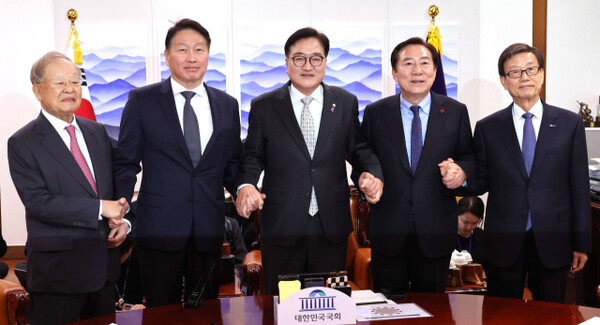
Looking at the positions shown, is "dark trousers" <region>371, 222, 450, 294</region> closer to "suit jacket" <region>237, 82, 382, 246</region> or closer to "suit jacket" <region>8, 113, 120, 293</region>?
"suit jacket" <region>237, 82, 382, 246</region>

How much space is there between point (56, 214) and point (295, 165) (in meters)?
1.03

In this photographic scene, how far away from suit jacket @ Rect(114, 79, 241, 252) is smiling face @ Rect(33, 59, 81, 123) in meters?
0.25

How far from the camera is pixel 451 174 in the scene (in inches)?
90.2

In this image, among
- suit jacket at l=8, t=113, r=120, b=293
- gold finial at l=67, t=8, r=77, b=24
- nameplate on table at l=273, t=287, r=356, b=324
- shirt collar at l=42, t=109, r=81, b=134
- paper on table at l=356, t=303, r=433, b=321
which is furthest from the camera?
gold finial at l=67, t=8, r=77, b=24

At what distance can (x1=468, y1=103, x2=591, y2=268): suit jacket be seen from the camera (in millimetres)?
2355

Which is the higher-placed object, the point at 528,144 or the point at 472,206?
the point at 528,144

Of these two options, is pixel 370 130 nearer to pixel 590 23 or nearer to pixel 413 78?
pixel 413 78

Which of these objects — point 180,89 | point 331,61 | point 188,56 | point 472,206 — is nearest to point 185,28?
point 188,56

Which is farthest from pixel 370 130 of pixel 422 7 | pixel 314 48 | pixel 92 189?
pixel 422 7

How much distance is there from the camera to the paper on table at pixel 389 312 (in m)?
1.69

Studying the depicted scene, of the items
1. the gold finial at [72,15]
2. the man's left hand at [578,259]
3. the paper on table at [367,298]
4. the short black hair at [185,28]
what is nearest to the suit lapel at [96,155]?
the short black hair at [185,28]

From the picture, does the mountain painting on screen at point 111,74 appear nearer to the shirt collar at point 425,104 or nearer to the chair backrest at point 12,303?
the chair backrest at point 12,303

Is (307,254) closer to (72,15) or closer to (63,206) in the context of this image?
(63,206)

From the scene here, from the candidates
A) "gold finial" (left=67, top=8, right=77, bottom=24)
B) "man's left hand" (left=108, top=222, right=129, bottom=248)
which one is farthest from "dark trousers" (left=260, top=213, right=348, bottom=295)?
"gold finial" (left=67, top=8, right=77, bottom=24)
